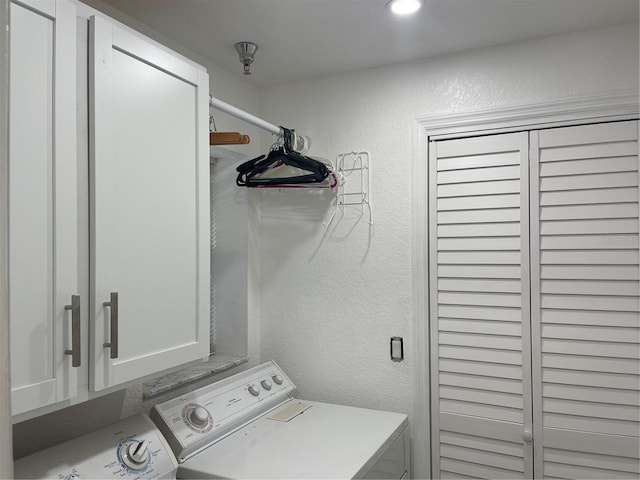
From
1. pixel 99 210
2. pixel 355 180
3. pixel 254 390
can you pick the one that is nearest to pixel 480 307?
pixel 355 180

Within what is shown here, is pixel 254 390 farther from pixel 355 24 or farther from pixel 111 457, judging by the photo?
pixel 355 24

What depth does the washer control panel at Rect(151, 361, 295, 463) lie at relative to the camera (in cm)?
156

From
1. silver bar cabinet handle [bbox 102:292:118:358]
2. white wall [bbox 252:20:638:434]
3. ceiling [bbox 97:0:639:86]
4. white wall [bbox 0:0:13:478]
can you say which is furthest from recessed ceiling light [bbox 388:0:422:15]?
white wall [bbox 0:0:13:478]

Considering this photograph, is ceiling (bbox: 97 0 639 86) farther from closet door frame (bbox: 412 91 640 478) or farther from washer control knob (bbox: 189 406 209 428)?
washer control knob (bbox: 189 406 209 428)

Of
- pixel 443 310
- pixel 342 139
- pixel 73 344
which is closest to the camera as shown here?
pixel 73 344

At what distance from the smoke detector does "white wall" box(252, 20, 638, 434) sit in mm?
426

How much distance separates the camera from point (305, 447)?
164cm

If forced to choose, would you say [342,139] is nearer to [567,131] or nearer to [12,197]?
[567,131]

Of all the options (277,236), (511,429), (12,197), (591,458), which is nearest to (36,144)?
(12,197)

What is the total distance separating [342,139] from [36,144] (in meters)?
1.46

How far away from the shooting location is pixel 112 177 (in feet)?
3.70

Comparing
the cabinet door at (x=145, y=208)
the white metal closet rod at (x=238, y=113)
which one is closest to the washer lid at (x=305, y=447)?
the cabinet door at (x=145, y=208)

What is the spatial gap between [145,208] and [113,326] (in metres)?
0.31

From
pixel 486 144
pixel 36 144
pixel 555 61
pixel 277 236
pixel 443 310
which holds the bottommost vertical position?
pixel 443 310
